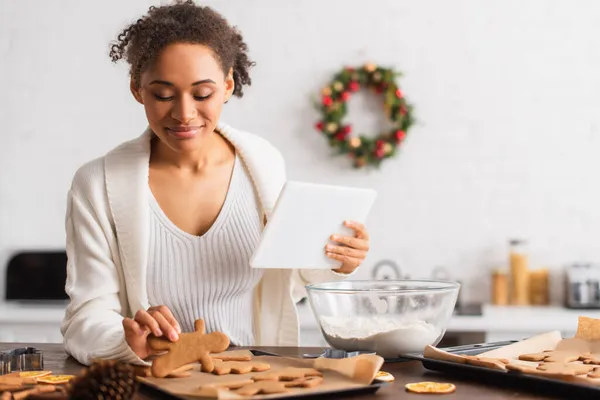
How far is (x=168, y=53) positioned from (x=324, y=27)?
87.4 inches

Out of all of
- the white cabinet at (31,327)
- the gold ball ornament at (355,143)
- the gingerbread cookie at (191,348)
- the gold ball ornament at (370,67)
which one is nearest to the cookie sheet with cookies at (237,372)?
the gingerbread cookie at (191,348)

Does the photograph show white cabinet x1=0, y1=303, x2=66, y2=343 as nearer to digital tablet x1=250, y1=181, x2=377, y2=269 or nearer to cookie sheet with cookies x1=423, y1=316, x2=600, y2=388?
digital tablet x1=250, y1=181, x2=377, y2=269

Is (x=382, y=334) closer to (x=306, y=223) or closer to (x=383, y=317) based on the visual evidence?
(x=383, y=317)

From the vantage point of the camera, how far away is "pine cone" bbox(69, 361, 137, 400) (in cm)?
94

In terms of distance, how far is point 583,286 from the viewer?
348 cm

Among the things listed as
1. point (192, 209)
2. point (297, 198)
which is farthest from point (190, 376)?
point (192, 209)

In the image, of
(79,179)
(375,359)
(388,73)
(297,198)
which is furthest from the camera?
(388,73)

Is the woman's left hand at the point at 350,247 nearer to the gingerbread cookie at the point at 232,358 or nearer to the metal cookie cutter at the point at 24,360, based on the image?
the gingerbread cookie at the point at 232,358

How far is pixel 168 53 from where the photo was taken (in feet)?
5.39

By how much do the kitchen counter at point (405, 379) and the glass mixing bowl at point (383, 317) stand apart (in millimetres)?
45

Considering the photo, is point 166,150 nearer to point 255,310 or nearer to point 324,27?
point 255,310

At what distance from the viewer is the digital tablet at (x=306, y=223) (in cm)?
156

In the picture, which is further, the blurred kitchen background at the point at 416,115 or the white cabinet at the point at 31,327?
the blurred kitchen background at the point at 416,115

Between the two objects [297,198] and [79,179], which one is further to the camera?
[79,179]
